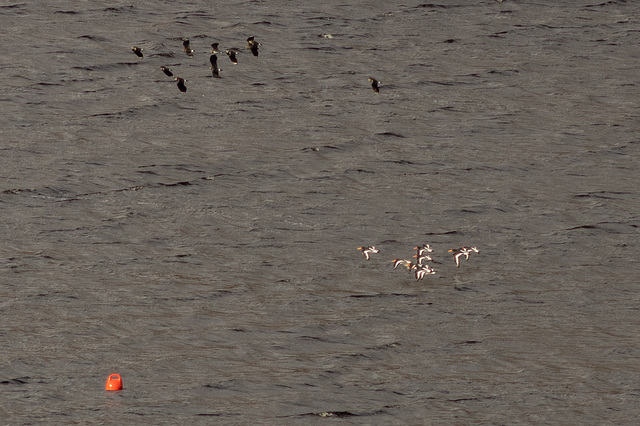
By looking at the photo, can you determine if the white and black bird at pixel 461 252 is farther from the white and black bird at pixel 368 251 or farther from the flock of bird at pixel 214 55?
the flock of bird at pixel 214 55

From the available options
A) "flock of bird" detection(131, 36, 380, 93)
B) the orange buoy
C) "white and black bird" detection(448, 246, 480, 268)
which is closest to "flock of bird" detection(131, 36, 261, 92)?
"flock of bird" detection(131, 36, 380, 93)

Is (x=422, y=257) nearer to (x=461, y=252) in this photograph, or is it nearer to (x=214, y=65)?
(x=461, y=252)

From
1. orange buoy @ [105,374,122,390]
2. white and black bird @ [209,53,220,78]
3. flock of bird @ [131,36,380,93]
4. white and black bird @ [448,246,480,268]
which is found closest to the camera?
orange buoy @ [105,374,122,390]

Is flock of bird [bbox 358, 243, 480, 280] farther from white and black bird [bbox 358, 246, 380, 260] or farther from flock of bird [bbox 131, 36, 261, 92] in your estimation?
flock of bird [bbox 131, 36, 261, 92]

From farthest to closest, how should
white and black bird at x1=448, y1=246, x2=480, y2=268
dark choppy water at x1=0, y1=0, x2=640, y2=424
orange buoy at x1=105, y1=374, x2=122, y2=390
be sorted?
white and black bird at x1=448, y1=246, x2=480, y2=268, dark choppy water at x1=0, y1=0, x2=640, y2=424, orange buoy at x1=105, y1=374, x2=122, y2=390

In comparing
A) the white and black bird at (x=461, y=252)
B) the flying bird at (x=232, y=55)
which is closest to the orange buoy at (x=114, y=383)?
the white and black bird at (x=461, y=252)

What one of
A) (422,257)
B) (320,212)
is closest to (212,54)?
(320,212)
